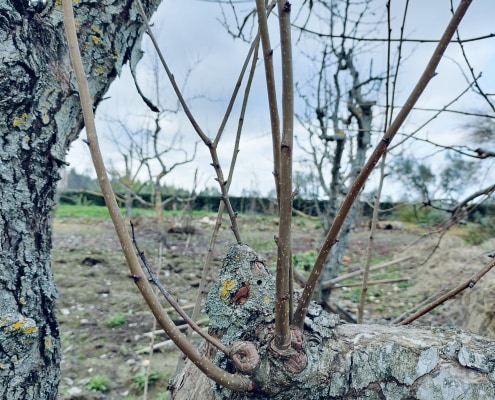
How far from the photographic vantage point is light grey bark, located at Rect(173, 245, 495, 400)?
79 cm

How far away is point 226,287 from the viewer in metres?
0.97

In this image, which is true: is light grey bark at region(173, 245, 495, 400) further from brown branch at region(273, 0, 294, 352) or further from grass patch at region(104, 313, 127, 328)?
grass patch at region(104, 313, 127, 328)

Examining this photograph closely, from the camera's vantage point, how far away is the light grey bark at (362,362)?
795 mm

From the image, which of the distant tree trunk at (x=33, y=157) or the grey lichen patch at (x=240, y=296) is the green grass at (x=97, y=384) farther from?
the grey lichen patch at (x=240, y=296)

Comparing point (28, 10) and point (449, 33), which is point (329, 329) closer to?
point (449, 33)

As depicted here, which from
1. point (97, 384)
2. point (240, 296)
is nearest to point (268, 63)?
point (240, 296)

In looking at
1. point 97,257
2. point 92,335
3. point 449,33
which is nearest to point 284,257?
point 449,33

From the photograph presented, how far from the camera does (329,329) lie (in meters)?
0.89

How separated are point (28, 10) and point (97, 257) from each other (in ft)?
21.4

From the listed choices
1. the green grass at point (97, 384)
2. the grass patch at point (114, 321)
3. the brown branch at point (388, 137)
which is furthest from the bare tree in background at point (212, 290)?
the grass patch at point (114, 321)

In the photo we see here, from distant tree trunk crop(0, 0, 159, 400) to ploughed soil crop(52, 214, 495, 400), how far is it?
0.48m

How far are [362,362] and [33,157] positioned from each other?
96 centimetres

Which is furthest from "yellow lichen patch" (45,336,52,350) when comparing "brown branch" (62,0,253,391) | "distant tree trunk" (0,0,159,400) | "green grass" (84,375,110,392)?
"green grass" (84,375,110,392)

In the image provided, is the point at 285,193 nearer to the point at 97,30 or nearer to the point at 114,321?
the point at 97,30
